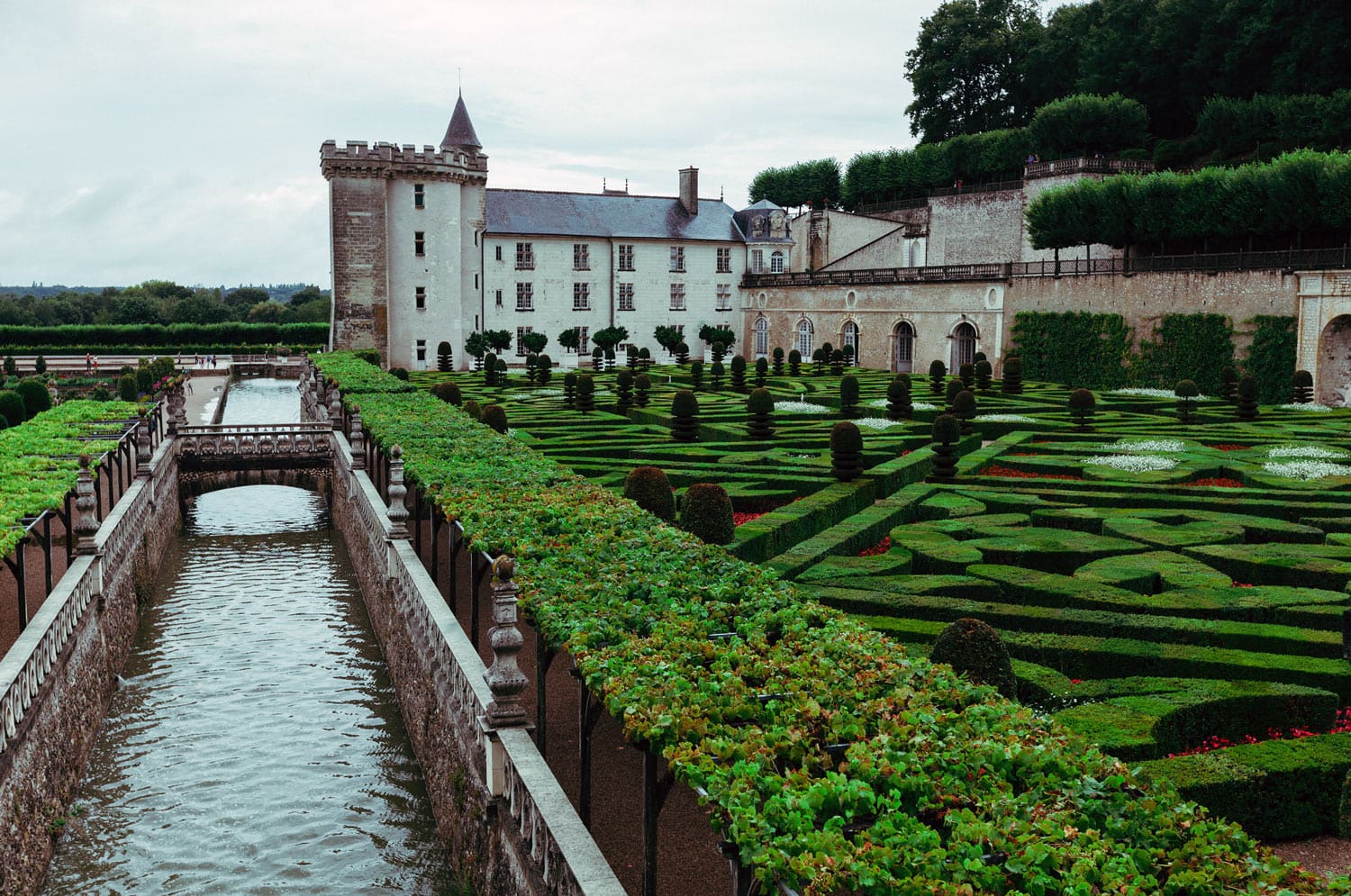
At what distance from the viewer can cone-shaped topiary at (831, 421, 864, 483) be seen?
20188 mm

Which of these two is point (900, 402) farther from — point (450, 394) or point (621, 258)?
point (621, 258)

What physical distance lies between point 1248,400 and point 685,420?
51.9ft

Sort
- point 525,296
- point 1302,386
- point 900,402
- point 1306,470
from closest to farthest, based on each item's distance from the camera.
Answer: point 1306,470 < point 900,402 < point 1302,386 < point 525,296

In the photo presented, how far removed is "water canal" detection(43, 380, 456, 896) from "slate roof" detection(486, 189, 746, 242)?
40.0m

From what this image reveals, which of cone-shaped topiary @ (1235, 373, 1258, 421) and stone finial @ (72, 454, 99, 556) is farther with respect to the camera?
cone-shaped topiary @ (1235, 373, 1258, 421)

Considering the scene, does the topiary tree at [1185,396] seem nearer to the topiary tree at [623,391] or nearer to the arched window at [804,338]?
the topiary tree at [623,391]

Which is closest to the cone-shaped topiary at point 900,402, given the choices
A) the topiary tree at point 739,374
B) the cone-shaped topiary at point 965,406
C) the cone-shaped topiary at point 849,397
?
the cone-shaped topiary at point 849,397

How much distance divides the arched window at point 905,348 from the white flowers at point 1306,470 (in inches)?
1263

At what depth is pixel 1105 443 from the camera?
25.7 metres

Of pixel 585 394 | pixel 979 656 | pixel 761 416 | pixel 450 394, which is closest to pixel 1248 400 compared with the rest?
pixel 761 416

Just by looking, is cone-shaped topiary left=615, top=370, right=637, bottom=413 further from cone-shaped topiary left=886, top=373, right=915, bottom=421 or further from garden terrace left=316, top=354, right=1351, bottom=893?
garden terrace left=316, top=354, right=1351, bottom=893

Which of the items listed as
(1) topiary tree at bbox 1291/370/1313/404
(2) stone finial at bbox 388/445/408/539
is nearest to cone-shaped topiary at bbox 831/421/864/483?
(2) stone finial at bbox 388/445/408/539

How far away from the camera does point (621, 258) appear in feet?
210

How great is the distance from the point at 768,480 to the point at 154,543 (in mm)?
13496
